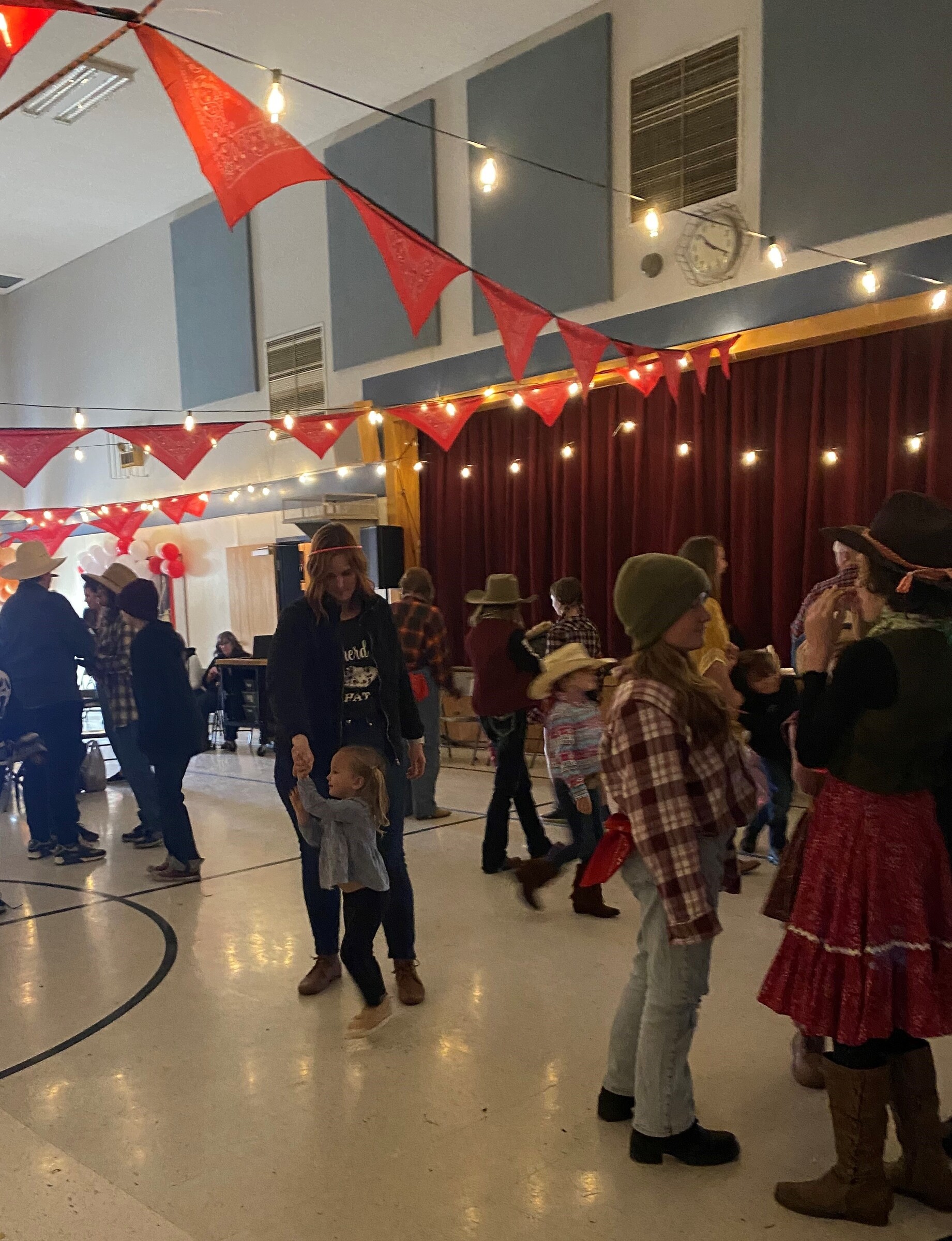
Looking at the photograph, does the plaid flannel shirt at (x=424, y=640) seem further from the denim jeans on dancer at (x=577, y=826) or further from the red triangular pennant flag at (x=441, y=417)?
the red triangular pennant flag at (x=441, y=417)

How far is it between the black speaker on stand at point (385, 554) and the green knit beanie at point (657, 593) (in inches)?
266

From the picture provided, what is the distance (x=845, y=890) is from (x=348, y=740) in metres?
1.59

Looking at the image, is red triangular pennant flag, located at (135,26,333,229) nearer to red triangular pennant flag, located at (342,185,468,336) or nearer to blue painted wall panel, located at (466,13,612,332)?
red triangular pennant flag, located at (342,185,468,336)

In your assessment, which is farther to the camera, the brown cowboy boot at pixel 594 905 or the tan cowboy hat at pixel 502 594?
the tan cowboy hat at pixel 502 594

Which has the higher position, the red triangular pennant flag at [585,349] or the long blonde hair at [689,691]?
the red triangular pennant flag at [585,349]

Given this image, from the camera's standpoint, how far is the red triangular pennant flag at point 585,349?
18.4 feet

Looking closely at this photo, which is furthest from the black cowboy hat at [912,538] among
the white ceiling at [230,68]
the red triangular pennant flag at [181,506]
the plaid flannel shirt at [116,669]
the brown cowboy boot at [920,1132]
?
the red triangular pennant flag at [181,506]

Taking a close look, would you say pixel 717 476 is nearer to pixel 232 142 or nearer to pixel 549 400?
pixel 549 400

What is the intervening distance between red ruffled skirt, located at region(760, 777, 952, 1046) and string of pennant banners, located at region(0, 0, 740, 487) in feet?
7.63

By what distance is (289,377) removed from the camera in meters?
10.2

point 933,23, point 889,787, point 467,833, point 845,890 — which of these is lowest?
point 467,833

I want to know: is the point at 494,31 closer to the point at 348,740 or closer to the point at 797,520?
the point at 797,520

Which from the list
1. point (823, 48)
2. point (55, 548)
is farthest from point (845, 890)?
point (55, 548)

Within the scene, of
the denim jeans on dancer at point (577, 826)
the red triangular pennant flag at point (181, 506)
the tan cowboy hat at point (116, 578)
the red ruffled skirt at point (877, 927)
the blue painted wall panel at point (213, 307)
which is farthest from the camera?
the red triangular pennant flag at point (181, 506)
